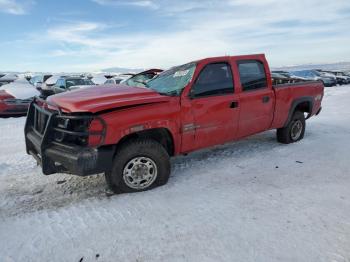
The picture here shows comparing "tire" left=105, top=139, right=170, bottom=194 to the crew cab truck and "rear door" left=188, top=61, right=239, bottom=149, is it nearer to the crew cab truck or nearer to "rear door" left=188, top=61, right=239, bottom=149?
the crew cab truck

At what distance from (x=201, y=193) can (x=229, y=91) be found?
1.78m

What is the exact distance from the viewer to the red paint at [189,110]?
359 cm

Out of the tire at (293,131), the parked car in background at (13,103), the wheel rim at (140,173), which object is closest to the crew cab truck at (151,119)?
the wheel rim at (140,173)

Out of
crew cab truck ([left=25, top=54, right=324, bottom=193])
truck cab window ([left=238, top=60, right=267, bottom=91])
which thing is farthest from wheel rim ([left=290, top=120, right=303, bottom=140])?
truck cab window ([left=238, top=60, right=267, bottom=91])

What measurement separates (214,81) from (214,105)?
1.31ft

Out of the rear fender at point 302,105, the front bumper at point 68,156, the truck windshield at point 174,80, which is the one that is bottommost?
the front bumper at point 68,156

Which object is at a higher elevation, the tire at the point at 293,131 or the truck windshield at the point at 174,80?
the truck windshield at the point at 174,80

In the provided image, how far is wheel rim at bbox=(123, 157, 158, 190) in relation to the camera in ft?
12.4

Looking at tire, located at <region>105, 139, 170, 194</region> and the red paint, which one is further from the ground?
the red paint

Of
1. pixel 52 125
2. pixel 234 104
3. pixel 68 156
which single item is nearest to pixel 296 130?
pixel 234 104

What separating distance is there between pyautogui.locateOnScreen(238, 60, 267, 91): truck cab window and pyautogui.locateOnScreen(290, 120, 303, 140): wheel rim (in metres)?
1.39

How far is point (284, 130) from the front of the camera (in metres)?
5.91

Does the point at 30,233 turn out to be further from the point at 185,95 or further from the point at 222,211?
the point at 185,95

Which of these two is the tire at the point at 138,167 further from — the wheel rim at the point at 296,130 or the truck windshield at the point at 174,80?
the wheel rim at the point at 296,130
